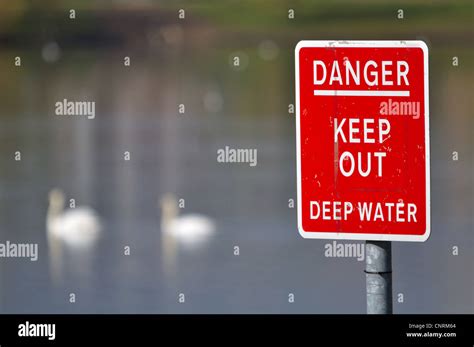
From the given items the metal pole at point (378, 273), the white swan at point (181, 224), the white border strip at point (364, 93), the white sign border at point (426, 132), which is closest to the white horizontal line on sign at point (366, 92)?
the white border strip at point (364, 93)

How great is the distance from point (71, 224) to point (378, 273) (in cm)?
1100

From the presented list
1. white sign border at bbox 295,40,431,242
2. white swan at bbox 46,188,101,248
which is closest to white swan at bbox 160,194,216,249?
white swan at bbox 46,188,101,248

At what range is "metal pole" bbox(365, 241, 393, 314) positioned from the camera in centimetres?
483

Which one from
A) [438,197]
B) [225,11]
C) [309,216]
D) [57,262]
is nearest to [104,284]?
[57,262]

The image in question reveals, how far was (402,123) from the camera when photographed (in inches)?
190

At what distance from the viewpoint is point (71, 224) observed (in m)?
15.5

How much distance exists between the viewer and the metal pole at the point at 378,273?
4.83 m

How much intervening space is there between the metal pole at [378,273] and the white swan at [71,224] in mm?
10255

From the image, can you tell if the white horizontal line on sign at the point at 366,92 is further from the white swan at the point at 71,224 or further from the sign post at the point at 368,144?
the white swan at the point at 71,224

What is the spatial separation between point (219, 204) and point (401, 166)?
38.8ft

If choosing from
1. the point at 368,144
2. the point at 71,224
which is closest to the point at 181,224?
the point at 71,224

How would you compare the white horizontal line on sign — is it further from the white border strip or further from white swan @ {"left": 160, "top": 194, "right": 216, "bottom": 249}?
white swan @ {"left": 160, "top": 194, "right": 216, "bottom": 249}

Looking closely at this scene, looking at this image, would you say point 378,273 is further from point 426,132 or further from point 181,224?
point 181,224
